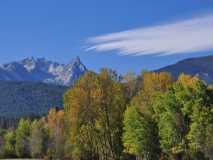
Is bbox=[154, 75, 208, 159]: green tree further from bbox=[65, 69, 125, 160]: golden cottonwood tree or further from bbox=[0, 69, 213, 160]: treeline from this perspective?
bbox=[65, 69, 125, 160]: golden cottonwood tree

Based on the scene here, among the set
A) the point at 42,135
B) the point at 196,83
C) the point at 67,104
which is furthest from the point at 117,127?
the point at 42,135

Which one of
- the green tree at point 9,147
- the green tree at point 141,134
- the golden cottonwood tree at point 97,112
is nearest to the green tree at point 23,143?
the green tree at point 9,147

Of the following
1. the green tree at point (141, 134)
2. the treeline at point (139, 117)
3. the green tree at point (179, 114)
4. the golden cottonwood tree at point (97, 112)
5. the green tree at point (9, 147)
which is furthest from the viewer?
the green tree at point (9, 147)

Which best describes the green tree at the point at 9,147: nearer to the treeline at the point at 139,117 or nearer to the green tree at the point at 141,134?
the treeline at the point at 139,117

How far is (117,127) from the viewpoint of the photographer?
108312 millimetres

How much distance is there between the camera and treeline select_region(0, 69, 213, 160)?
8819 centimetres

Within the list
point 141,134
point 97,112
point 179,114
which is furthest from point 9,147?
point 179,114

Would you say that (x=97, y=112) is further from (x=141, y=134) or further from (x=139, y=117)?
(x=141, y=134)

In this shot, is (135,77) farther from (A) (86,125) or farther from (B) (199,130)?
(B) (199,130)

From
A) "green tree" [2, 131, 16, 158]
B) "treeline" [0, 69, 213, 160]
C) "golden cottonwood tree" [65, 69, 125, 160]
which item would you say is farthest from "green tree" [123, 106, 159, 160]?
"green tree" [2, 131, 16, 158]

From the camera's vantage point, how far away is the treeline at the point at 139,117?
88.2 m

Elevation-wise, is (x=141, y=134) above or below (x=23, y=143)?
above

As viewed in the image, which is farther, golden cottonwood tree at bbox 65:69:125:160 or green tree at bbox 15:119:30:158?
green tree at bbox 15:119:30:158

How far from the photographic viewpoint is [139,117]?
326 ft
